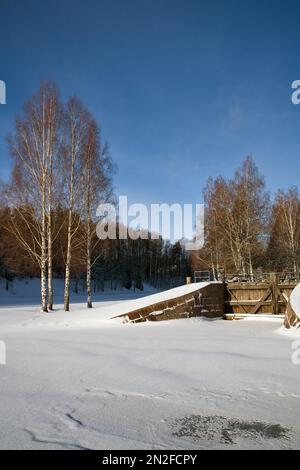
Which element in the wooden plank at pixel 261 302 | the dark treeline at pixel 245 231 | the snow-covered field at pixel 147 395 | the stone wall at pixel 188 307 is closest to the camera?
the snow-covered field at pixel 147 395

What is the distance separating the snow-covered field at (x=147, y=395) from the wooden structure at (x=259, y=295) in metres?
9.48

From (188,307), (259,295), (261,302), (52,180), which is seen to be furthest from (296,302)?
(52,180)

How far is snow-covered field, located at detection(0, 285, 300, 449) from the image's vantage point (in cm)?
346

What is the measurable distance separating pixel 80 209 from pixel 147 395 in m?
15.9

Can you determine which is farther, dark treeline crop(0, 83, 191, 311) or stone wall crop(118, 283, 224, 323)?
dark treeline crop(0, 83, 191, 311)

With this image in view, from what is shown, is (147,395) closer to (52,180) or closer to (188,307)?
(188,307)

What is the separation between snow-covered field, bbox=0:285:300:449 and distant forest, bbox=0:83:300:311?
10.9 meters

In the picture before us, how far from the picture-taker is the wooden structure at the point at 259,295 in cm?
1839

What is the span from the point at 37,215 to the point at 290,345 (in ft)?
46.4

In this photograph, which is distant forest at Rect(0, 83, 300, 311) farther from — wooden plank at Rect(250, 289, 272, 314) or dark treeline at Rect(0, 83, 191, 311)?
wooden plank at Rect(250, 289, 272, 314)

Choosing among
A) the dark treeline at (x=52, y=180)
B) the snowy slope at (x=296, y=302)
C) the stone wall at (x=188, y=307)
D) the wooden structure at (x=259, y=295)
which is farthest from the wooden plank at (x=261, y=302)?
the dark treeline at (x=52, y=180)

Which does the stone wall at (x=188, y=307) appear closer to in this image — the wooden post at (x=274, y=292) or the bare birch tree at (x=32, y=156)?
the wooden post at (x=274, y=292)

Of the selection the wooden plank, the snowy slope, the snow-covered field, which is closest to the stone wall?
the wooden plank

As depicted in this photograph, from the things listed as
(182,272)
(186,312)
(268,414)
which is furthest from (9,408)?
(182,272)
